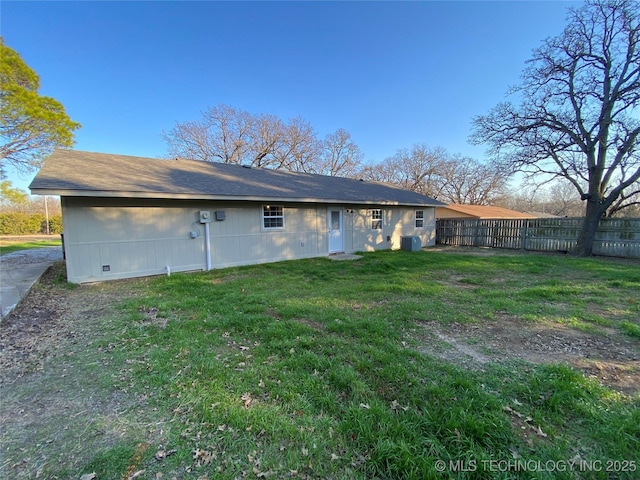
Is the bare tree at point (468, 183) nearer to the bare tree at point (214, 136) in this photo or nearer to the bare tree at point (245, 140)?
the bare tree at point (245, 140)

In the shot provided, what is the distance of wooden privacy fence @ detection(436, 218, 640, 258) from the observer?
10195 mm

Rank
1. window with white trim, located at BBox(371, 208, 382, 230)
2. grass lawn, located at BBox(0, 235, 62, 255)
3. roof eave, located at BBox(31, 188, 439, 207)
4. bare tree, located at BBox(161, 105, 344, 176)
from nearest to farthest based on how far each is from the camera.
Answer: roof eave, located at BBox(31, 188, 439, 207) < window with white trim, located at BBox(371, 208, 382, 230) < grass lawn, located at BBox(0, 235, 62, 255) < bare tree, located at BBox(161, 105, 344, 176)

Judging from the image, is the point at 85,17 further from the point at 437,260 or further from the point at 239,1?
the point at 437,260

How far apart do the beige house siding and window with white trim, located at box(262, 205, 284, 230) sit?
149 mm

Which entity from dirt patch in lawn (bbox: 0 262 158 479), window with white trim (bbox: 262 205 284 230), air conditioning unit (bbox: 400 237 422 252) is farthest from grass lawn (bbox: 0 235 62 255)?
air conditioning unit (bbox: 400 237 422 252)

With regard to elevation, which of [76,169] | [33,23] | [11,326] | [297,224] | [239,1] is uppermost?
[239,1]

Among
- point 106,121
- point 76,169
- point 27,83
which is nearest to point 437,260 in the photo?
point 76,169

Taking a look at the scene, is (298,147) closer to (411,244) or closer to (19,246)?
(411,244)

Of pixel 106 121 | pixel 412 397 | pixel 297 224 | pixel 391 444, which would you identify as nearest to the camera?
pixel 391 444

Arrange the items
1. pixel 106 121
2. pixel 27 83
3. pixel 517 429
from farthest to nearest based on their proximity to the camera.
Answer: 1. pixel 106 121
2. pixel 27 83
3. pixel 517 429

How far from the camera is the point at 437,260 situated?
9477 mm

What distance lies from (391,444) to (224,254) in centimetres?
764

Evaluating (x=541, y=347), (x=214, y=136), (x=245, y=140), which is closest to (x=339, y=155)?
(x=245, y=140)

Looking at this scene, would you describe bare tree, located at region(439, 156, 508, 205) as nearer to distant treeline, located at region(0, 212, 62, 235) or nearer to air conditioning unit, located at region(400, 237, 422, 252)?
air conditioning unit, located at region(400, 237, 422, 252)
